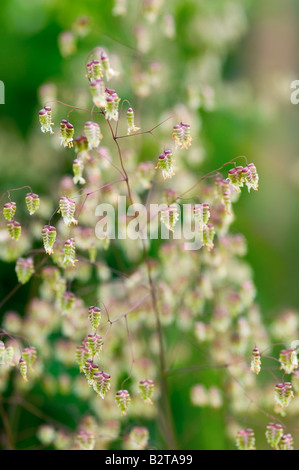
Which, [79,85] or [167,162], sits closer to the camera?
[167,162]

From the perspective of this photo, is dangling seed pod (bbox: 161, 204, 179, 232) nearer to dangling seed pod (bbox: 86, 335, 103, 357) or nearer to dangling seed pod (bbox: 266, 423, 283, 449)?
dangling seed pod (bbox: 86, 335, 103, 357)

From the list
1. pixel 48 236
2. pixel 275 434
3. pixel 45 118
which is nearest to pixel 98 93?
pixel 45 118

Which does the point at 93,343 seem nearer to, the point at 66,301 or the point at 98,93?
the point at 66,301

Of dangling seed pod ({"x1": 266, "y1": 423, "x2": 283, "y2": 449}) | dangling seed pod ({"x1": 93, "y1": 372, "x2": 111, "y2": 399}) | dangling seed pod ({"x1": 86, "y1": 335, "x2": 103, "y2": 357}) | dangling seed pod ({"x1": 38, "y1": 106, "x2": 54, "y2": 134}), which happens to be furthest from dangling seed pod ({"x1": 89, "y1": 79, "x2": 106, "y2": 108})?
dangling seed pod ({"x1": 266, "y1": 423, "x2": 283, "y2": 449})

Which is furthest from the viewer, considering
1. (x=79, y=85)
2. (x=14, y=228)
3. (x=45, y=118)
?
(x=79, y=85)

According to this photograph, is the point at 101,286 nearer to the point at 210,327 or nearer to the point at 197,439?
the point at 210,327

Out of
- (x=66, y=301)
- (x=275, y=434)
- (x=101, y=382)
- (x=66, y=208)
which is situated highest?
(x=66, y=208)

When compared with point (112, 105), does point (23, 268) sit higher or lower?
lower

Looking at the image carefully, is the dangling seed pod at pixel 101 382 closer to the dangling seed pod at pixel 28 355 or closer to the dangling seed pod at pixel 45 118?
the dangling seed pod at pixel 28 355

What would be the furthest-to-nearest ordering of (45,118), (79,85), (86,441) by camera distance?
(79,85) < (86,441) < (45,118)

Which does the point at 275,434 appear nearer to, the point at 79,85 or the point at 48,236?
the point at 48,236

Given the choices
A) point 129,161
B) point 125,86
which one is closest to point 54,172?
point 125,86

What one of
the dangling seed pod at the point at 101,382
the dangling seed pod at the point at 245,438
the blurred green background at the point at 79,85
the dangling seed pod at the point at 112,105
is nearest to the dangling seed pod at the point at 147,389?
the dangling seed pod at the point at 101,382
